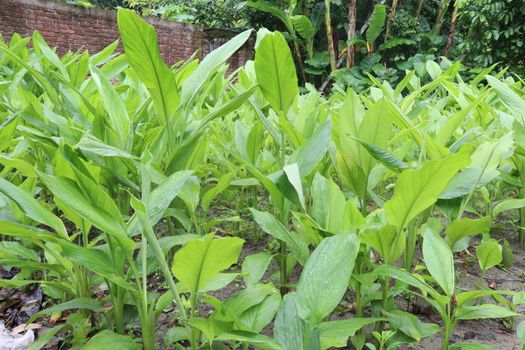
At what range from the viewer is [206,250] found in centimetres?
57

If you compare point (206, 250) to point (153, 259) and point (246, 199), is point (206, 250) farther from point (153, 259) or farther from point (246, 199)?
point (246, 199)

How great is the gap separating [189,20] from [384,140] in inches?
368

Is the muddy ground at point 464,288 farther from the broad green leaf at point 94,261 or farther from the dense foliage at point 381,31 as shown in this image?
the dense foliage at point 381,31

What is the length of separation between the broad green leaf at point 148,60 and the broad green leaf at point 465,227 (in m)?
0.53

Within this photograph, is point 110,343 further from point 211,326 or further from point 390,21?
point 390,21

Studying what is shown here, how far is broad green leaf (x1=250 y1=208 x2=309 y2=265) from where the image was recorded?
71cm

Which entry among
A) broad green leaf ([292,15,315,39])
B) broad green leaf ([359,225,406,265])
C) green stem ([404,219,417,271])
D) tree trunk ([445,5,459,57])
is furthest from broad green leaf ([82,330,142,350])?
tree trunk ([445,5,459,57])

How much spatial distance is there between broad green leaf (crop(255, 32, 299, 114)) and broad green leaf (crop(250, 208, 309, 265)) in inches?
11.1

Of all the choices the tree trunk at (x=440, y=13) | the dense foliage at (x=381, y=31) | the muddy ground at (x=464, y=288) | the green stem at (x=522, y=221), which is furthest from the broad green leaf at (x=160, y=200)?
the tree trunk at (x=440, y=13)

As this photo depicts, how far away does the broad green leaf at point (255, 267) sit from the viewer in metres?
0.73

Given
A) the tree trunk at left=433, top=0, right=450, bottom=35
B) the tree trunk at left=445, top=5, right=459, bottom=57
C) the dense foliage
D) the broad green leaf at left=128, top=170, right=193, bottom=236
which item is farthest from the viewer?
the tree trunk at left=433, top=0, right=450, bottom=35

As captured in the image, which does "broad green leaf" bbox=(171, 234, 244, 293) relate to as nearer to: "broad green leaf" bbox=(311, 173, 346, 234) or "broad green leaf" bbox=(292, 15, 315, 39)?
"broad green leaf" bbox=(311, 173, 346, 234)

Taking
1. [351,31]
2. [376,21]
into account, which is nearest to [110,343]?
[351,31]

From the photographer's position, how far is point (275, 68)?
0.85 meters
